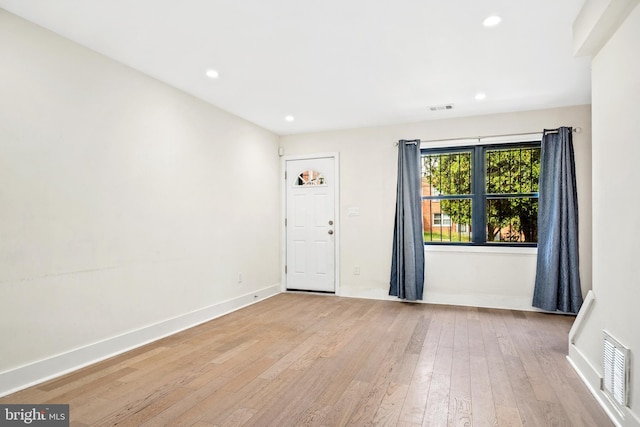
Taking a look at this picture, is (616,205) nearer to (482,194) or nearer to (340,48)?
(340,48)

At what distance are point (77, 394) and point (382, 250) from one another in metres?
3.86

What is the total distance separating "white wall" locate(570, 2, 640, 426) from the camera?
6.31 feet

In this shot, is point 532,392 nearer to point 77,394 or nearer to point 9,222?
point 77,394

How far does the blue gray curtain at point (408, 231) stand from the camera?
484 centimetres

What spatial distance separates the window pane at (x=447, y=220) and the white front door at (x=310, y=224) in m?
1.38

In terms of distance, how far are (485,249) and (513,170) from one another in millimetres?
1105

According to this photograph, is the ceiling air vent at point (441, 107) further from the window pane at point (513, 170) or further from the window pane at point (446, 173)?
the window pane at point (513, 170)

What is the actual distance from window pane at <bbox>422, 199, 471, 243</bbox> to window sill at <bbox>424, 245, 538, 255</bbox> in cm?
12

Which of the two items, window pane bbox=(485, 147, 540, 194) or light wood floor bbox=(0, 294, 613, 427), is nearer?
light wood floor bbox=(0, 294, 613, 427)

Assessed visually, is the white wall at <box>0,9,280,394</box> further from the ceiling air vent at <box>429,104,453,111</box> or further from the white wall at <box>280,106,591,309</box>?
the ceiling air vent at <box>429,104,453,111</box>

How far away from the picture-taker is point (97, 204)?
2947 mm

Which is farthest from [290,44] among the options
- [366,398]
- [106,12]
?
[366,398]

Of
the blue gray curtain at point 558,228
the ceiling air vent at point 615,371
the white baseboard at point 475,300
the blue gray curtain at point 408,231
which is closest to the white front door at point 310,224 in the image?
the white baseboard at point 475,300

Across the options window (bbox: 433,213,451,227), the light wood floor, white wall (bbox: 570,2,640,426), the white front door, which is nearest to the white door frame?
the white front door
